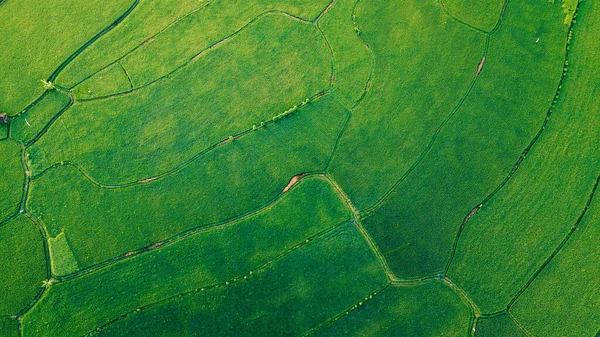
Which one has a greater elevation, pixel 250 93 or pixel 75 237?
pixel 250 93

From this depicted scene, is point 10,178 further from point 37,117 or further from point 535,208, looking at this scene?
point 535,208

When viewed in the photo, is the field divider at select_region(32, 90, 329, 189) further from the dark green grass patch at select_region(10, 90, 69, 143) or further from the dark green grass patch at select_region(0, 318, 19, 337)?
the dark green grass patch at select_region(0, 318, 19, 337)

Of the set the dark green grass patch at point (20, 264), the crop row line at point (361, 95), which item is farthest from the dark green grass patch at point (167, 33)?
the dark green grass patch at point (20, 264)

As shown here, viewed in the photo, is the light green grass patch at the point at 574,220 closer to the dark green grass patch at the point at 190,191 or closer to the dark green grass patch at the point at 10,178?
the dark green grass patch at the point at 190,191

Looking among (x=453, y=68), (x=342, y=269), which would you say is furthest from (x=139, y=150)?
(x=453, y=68)

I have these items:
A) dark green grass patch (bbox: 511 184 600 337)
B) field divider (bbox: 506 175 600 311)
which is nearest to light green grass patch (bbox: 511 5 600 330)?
dark green grass patch (bbox: 511 184 600 337)

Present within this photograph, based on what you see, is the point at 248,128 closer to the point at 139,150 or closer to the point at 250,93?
the point at 250,93
